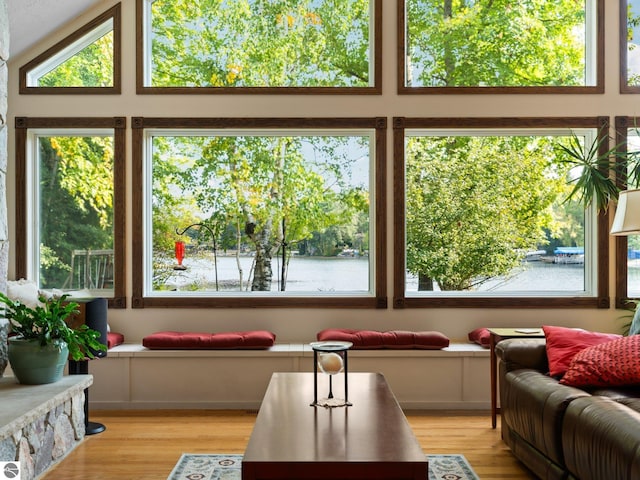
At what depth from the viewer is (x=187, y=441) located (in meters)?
4.16

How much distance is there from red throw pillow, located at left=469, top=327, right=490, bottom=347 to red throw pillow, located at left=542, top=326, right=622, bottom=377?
46.6 inches

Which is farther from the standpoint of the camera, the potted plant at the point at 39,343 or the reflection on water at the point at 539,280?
the reflection on water at the point at 539,280

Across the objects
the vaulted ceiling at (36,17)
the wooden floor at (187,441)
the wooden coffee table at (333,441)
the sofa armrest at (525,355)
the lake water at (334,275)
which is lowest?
the wooden floor at (187,441)

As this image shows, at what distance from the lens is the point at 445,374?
500 centimetres

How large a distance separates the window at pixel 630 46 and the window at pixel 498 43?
8.6 inches

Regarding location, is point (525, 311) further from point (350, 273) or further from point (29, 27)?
point (29, 27)

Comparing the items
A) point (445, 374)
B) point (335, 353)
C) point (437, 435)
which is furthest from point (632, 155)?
point (335, 353)

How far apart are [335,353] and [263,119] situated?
2.62 meters

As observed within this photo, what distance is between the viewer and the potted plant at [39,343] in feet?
12.0

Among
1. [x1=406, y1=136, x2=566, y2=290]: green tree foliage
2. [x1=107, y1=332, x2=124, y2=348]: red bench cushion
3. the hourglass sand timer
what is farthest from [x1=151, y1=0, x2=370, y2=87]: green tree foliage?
the hourglass sand timer

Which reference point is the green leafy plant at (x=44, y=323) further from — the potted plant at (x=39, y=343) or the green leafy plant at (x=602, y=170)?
the green leafy plant at (x=602, y=170)

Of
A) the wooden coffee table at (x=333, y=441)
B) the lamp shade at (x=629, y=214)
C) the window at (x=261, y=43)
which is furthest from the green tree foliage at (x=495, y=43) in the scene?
the wooden coffee table at (x=333, y=441)

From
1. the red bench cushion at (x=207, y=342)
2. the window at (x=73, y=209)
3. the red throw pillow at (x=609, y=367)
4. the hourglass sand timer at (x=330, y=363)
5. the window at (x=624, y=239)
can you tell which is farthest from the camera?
the window at (x=73, y=209)

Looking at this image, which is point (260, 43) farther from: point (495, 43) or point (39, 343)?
point (39, 343)
